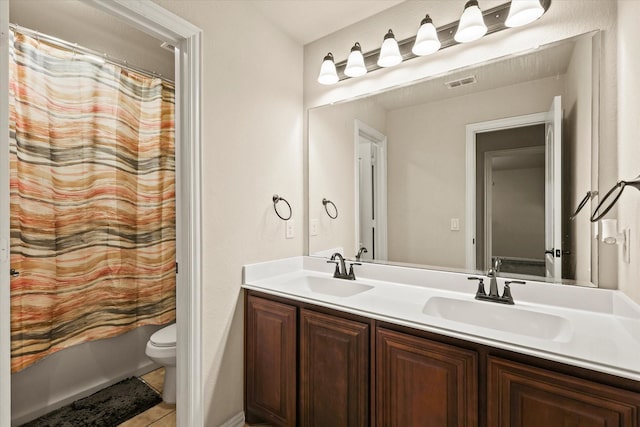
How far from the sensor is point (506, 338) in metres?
1.06

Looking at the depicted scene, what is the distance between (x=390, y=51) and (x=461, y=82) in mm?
429

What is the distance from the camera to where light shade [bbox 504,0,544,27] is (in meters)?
1.39

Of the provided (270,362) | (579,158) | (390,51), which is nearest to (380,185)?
(390,51)

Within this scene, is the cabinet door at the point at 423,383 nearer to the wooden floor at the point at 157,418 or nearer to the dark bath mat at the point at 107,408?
the wooden floor at the point at 157,418

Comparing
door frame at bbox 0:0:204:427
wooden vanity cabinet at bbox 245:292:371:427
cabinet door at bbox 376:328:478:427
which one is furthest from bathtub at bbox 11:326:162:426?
cabinet door at bbox 376:328:478:427

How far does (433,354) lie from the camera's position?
3.88 ft

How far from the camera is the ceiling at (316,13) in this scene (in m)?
1.87

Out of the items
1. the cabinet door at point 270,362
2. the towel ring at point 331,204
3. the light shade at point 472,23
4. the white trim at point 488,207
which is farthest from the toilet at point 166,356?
the light shade at point 472,23

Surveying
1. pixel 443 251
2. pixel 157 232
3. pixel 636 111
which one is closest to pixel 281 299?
pixel 443 251

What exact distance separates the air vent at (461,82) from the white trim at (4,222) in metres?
1.87

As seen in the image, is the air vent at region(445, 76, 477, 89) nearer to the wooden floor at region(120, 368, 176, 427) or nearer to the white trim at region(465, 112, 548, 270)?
the white trim at region(465, 112, 548, 270)

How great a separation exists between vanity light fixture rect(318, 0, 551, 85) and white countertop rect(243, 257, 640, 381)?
3.91ft

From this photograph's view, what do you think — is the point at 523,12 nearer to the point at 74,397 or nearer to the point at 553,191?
the point at 553,191

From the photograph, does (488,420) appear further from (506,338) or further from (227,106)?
(227,106)
